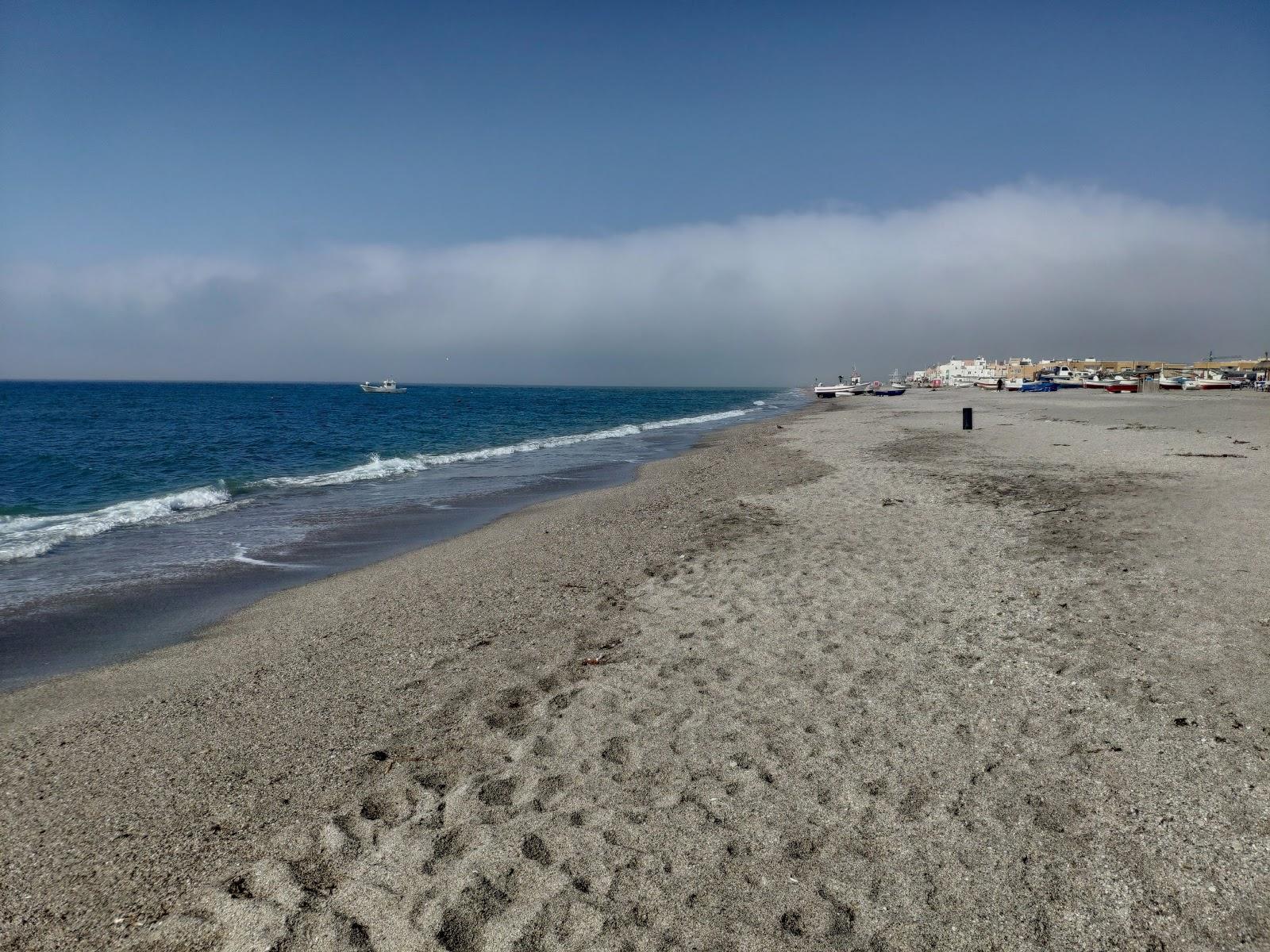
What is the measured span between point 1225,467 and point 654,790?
16.4 metres

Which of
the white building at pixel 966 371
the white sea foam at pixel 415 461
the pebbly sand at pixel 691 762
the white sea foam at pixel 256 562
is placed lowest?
the pebbly sand at pixel 691 762

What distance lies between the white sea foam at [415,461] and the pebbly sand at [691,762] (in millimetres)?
14054

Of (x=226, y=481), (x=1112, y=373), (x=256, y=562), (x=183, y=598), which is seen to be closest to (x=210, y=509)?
(x=226, y=481)

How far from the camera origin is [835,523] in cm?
1077

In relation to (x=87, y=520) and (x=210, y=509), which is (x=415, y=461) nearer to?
(x=210, y=509)

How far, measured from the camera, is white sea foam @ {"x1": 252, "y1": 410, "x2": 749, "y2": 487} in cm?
2144

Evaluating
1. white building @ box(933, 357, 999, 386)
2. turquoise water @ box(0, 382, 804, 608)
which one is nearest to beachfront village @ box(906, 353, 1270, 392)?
white building @ box(933, 357, 999, 386)

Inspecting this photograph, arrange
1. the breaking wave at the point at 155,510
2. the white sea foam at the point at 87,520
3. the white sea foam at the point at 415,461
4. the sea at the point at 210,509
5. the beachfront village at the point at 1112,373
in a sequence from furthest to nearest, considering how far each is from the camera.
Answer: the beachfront village at the point at 1112,373, the white sea foam at the point at 415,461, the breaking wave at the point at 155,510, the white sea foam at the point at 87,520, the sea at the point at 210,509

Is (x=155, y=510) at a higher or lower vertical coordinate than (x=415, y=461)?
lower

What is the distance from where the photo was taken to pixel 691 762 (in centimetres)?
443

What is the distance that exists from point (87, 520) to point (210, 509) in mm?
2334

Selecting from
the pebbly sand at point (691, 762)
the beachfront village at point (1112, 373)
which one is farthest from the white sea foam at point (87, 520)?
the beachfront village at point (1112, 373)

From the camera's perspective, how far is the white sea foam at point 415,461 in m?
21.4

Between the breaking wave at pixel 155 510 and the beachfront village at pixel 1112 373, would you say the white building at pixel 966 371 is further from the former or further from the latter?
the breaking wave at pixel 155 510
